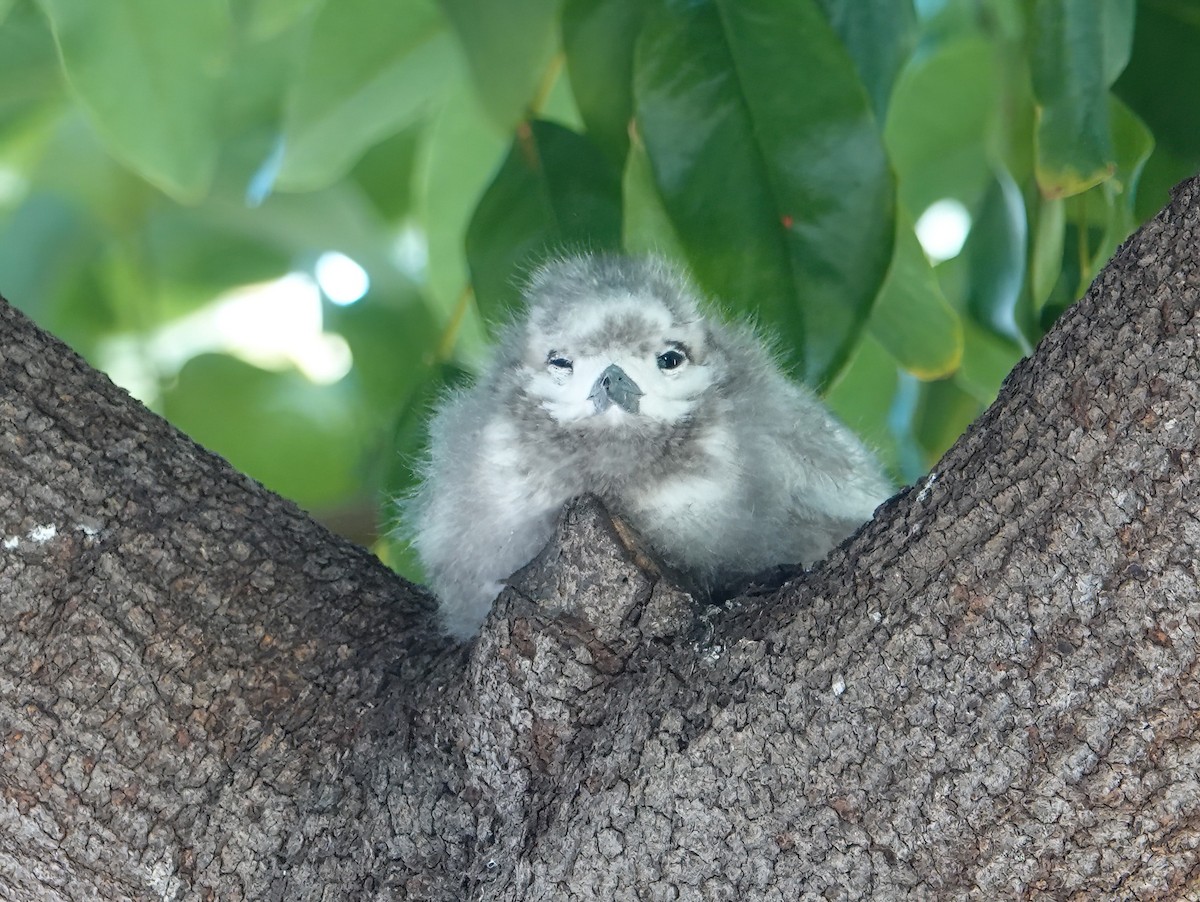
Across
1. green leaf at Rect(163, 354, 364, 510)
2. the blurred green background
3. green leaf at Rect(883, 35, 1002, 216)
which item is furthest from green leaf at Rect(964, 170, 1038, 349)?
green leaf at Rect(163, 354, 364, 510)

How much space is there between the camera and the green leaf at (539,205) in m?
2.31

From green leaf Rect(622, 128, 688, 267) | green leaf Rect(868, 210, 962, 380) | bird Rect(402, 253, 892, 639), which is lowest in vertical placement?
bird Rect(402, 253, 892, 639)

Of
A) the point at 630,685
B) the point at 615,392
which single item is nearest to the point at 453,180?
the point at 615,392

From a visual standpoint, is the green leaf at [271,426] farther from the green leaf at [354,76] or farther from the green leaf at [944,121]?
the green leaf at [944,121]

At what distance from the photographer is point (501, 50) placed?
2348 millimetres

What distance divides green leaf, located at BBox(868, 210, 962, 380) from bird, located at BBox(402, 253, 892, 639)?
246 millimetres

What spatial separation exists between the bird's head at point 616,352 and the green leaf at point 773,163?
0.11 metres

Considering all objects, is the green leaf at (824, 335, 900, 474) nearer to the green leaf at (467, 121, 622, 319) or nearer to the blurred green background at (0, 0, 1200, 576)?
the blurred green background at (0, 0, 1200, 576)

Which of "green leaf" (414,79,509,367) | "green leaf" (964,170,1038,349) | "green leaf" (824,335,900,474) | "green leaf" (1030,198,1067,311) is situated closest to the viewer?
"green leaf" (1030,198,1067,311)

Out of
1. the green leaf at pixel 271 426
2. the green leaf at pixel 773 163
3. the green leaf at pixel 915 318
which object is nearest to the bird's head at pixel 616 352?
the green leaf at pixel 773 163

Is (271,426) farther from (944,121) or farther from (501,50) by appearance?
(944,121)

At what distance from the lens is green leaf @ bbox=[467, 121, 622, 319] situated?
231 cm

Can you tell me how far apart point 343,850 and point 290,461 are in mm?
1414

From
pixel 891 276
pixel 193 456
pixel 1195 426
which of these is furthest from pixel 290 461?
pixel 1195 426
